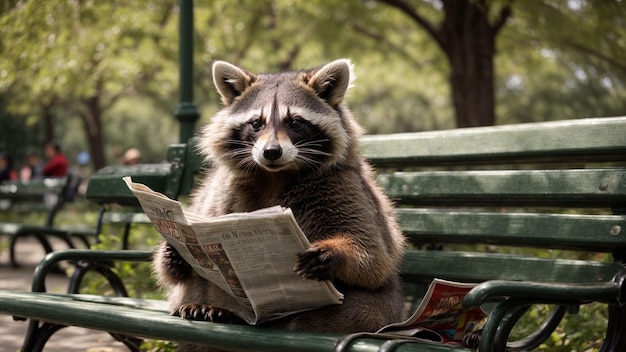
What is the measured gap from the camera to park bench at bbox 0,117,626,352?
2822 millimetres

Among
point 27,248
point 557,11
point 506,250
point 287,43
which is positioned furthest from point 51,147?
point 506,250

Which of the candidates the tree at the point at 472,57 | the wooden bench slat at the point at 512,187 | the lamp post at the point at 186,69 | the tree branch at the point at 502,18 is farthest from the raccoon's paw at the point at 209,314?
the tree at the point at 472,57

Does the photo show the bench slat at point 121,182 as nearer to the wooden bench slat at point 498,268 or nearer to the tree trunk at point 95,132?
the wooden bench slat at point 498,268

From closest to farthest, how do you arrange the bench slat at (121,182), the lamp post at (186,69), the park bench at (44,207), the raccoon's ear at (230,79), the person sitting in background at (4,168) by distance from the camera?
the raccoon's ear at (230,79)
the bench slat at (121,182)
the lamp post at (186,69)
the park bench at (44,207)
the person sitting in background at (4,168)

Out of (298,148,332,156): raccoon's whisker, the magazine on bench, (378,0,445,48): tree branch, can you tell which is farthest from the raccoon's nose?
(378,0,445,48): tree branch

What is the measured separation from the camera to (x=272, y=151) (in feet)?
10.8

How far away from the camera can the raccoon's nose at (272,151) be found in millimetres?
3275

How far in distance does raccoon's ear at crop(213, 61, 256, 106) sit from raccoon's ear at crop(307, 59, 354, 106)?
1.06ft

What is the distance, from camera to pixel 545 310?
16.6ft

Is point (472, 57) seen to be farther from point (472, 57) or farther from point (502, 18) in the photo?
point (502, 18)

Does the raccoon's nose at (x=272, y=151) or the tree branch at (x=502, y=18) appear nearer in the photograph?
the raccoon's nose at (x=272, y=151)

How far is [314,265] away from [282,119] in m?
0.79

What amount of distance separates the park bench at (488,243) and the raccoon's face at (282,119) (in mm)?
676

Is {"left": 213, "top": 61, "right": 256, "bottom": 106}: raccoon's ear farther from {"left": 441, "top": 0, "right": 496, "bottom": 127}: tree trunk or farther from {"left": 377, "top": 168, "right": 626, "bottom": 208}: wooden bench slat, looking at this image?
{"left": 441, "top": 0, "right": 496, "bottom": 127}: tree trunk
